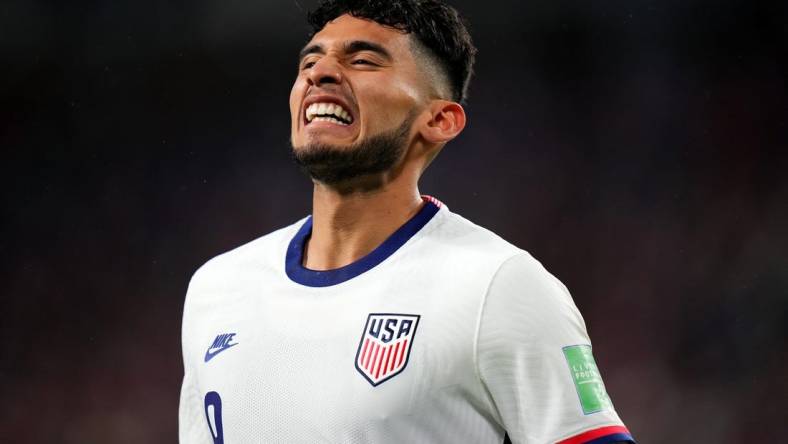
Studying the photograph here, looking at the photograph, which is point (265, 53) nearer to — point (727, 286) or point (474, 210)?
point (474, 210)

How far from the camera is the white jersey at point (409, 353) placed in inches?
74.3

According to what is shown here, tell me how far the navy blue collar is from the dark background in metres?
3.08

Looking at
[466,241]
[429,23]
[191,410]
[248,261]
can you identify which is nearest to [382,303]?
[466,241]

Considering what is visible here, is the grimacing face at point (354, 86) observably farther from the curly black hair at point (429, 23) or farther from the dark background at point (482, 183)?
the dark background at point (482, 183)

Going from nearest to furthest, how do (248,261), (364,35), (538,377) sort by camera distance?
(538,377) < (364,35) < (248,261)

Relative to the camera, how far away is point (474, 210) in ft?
17.6

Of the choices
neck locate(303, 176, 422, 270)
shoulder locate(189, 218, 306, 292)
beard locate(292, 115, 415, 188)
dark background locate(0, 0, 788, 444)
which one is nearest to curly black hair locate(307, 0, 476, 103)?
beard locate(292, 115, 415, 188)

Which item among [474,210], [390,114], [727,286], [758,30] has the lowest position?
[727,286]

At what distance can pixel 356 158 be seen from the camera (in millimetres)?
2146

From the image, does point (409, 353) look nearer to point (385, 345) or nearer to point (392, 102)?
point (385, 345)

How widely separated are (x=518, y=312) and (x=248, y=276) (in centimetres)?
72

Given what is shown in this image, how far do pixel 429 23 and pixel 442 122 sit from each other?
0.24 metres

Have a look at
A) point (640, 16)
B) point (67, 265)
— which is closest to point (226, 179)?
point (67, 265)

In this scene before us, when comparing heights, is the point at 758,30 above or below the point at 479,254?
above
